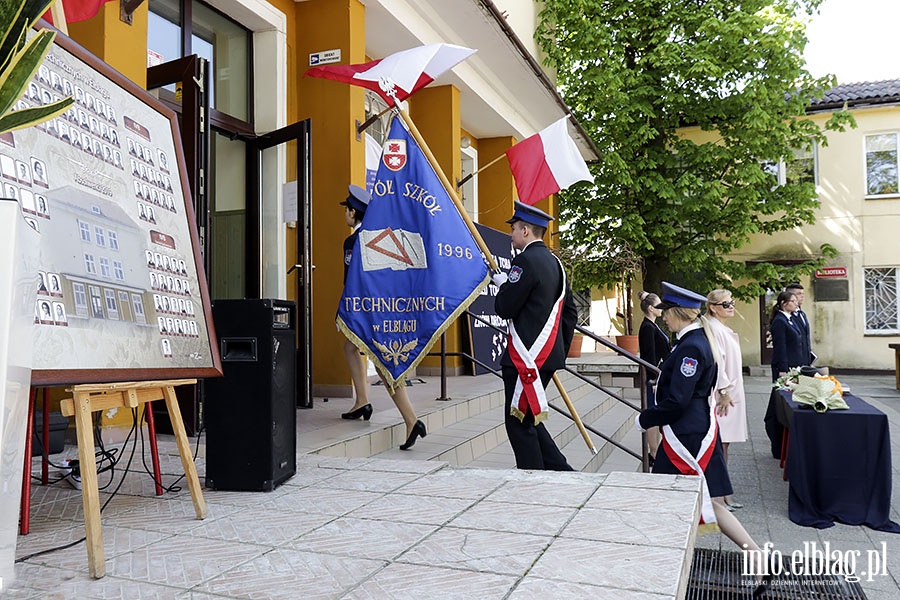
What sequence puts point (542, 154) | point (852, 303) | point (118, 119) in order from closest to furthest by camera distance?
point (118, 119), point (542, 154), point (852, 303)

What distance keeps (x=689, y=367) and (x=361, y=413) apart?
2.64 metres

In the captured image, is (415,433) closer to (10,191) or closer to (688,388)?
(688,388)

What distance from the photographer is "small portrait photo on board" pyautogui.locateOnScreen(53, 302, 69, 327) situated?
225 centimetres

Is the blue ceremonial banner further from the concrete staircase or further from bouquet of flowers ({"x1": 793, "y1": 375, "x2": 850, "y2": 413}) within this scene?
bouquet of flowers ({"x1": 793, "y1": 375, "x2": 850, "y2": 413})

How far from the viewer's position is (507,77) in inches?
411

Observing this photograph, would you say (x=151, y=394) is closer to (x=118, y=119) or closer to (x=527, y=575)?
(x=118, y=119)

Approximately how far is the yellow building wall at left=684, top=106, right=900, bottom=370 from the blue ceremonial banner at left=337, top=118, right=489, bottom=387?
16396 mm

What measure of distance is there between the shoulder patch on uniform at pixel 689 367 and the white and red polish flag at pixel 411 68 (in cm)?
293

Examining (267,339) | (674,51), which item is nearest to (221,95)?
(267,339)

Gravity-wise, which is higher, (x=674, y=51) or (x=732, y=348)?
(x=674, y=51)

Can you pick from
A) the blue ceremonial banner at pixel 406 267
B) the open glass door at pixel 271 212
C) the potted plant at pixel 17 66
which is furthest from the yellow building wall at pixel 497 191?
the potted plant at pixel 17 66

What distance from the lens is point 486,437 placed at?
6090 mm

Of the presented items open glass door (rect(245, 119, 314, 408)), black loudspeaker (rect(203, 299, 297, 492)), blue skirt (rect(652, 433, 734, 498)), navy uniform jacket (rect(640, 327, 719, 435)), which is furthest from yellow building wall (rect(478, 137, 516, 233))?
black loudspeaker (rect(203, 299, 297, 492))

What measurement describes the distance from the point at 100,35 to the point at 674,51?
529 inches
